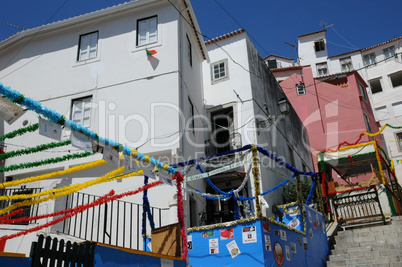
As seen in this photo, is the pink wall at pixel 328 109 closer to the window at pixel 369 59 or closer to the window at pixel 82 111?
the window at pixel 369 59

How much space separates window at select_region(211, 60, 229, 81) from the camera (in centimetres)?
1739

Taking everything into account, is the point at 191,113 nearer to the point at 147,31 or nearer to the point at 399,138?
the point at 147,31

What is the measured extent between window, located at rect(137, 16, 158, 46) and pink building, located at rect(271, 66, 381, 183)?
53.3 feet

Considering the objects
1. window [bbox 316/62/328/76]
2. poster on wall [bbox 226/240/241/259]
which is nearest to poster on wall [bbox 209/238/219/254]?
poster on wall [bbox 226/240/241/259]

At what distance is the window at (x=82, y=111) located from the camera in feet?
44.8

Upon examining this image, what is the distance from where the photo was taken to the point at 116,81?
1386 cm

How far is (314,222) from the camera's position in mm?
11367

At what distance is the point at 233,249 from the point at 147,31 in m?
9.82

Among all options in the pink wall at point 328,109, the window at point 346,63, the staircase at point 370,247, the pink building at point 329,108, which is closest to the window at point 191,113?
the staircase at point 370,247

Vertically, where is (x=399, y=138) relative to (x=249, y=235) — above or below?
above

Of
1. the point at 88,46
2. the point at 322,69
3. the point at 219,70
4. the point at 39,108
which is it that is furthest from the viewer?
the point at 322,69

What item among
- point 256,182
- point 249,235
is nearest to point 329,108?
point 256,182

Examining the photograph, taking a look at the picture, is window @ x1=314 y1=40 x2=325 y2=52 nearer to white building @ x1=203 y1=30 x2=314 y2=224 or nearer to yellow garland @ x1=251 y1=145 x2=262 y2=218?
white building @ x1=203 y1=30 x2=314 y2=224

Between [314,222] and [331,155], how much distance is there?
615cm
